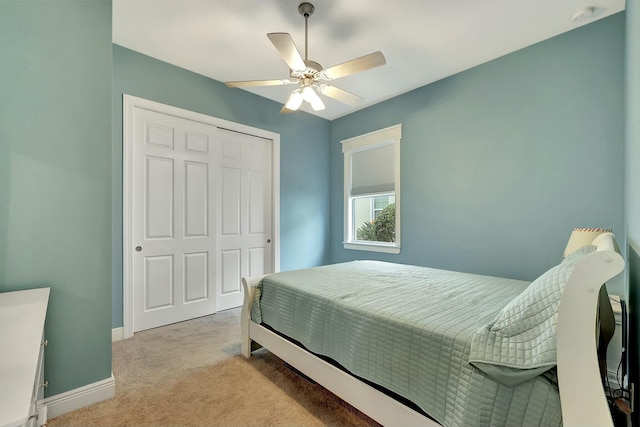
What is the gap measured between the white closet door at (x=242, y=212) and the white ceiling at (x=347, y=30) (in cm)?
92

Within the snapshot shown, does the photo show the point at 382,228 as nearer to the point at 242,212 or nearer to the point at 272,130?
the point at 242,212

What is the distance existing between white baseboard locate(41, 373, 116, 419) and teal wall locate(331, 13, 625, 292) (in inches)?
123

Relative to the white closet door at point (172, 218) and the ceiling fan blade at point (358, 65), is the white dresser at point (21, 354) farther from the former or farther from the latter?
the ceiling fan blade at point (358, 65)

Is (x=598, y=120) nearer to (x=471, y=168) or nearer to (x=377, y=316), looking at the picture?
(x=471, y=168)

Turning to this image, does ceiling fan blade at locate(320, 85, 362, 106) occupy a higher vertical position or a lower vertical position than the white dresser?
higher

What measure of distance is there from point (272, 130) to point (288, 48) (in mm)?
2144

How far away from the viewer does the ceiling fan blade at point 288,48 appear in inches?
66.5

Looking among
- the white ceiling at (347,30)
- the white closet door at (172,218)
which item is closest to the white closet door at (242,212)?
the white closet door at (172,218)

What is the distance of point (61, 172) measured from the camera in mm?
1625

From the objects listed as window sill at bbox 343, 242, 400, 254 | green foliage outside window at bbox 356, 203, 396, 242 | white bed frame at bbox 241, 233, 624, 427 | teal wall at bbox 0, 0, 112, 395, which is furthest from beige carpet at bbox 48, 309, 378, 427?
green foliage outside window at bbox 356, 203, 396, 242

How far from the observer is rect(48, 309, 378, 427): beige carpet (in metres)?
1.59

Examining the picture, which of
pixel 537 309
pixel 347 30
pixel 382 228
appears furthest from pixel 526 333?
pixel 382 228

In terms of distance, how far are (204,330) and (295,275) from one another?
1.29m

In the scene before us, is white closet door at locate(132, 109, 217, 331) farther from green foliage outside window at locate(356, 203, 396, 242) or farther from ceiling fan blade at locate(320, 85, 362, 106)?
green foliage outside window at locate(356, 203, 396, 242)
